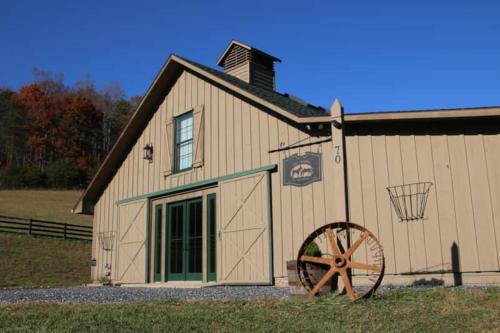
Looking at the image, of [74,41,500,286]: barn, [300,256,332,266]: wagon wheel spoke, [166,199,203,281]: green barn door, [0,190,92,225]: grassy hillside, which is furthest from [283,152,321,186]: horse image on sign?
[0,190,92,225]: grassy hillside

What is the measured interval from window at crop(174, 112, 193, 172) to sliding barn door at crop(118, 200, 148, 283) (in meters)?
1.51

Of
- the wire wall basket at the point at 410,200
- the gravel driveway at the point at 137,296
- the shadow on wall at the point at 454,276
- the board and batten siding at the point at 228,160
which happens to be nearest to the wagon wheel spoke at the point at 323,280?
the gravel driveway at the point at 137,296

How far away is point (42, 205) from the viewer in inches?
1425

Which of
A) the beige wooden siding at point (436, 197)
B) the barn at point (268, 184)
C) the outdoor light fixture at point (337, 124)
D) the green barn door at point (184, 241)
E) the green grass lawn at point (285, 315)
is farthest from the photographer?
the green barn door at point (184, 241)

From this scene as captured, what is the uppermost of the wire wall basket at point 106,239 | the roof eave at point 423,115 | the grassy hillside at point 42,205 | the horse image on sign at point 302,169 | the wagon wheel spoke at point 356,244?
the grassy hillside at point 42,205

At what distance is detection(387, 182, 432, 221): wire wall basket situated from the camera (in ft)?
28.2

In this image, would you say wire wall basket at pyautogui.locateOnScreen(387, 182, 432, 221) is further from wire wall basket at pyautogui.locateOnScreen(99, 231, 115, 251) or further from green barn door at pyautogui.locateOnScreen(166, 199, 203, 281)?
wire wall basket at pyautogui.locateOnScreen(99, 231, 115, 251)

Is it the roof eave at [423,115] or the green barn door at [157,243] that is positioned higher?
the roof eave at [423,115]

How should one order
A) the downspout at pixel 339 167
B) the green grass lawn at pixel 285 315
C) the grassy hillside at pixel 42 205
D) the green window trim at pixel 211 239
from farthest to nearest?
the grassy hillside at pixel 42 205 < the green window trim at pixel 211 239 < the downspout at pixel 339 167 < the green grass lawn at pixel 285 315

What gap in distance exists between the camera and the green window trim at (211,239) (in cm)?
1123

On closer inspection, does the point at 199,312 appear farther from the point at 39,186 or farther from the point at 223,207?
the point at 39,186

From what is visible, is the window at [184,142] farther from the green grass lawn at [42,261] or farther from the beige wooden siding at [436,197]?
the green grass lawn at [42,261]

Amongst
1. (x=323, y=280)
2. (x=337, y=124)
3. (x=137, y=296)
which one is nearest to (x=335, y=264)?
(x=323, y=280)

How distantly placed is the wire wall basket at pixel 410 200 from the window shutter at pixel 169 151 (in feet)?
19.5
